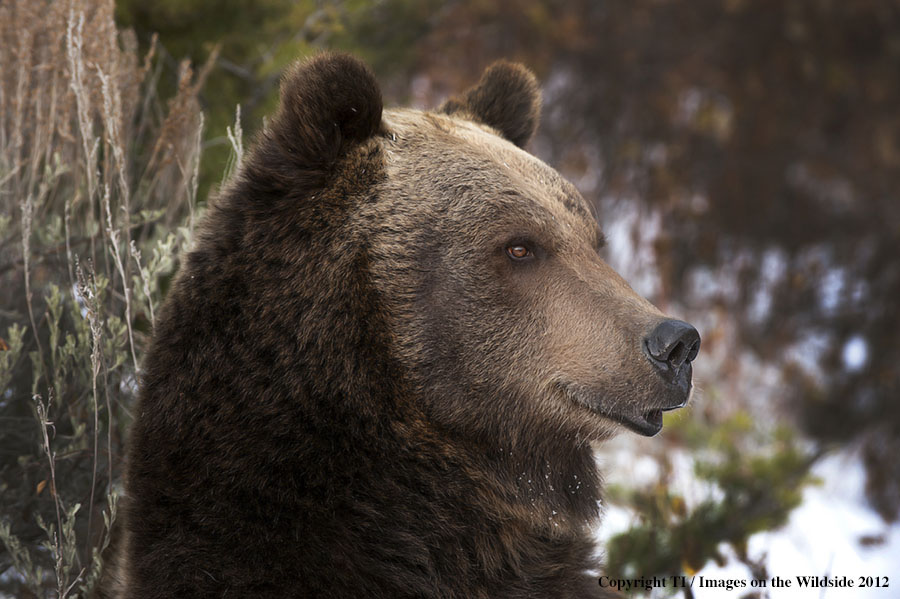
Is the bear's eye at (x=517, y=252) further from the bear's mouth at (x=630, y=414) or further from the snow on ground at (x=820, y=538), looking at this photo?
the snow on ground at (x=820, y=538)

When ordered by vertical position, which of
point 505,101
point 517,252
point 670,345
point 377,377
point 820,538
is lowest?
point 377,377

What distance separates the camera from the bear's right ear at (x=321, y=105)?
2.51m

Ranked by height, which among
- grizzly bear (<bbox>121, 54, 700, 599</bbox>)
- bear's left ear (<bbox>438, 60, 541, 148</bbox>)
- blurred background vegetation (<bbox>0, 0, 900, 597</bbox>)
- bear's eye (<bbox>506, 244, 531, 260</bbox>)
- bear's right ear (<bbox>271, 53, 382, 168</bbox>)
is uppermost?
blurred background vegetation (<bbox>0, 0, 900, 597</bbox>)

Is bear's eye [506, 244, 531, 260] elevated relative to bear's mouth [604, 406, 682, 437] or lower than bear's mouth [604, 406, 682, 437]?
elevated

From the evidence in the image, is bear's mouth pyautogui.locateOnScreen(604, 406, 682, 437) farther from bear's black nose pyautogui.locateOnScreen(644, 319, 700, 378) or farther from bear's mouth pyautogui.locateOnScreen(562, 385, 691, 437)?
bear's black nose pyautogui.locateOnScreen(644, 319, 700, 378)

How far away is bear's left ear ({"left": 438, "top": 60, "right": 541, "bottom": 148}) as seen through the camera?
10.9 ft

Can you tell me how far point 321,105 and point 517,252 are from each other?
0.71m

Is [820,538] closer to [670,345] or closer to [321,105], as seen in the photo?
[670,345]

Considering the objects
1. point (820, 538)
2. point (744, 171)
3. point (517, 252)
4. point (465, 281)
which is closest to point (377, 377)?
point (465, 281)

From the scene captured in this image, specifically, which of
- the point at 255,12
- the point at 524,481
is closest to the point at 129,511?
the point at 524,481

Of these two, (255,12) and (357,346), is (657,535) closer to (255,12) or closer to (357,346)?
(357,346)

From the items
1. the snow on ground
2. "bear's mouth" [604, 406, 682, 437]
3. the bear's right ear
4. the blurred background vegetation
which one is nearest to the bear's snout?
"bear's mouth" [604, 406, 682, 437]

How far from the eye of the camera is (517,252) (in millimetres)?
2660

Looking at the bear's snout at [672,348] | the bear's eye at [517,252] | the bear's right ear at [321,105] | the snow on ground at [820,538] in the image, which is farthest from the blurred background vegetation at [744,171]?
the bear's snout at [672,348]
